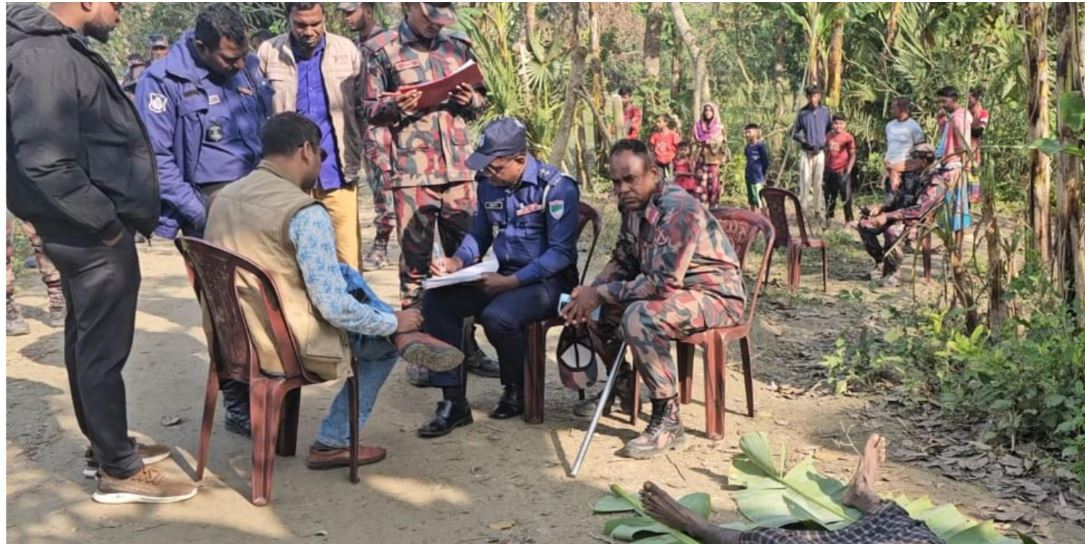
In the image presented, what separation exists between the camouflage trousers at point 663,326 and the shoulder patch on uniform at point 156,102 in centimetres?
227

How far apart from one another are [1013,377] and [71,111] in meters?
4.02

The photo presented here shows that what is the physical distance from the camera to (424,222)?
539 centimetres

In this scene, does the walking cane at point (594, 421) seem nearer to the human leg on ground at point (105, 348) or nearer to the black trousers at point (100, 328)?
the human leg on ground at point (105, 348)

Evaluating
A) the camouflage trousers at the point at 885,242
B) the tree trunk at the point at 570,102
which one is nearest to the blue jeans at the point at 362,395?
the tree trunk at the point at 570,102

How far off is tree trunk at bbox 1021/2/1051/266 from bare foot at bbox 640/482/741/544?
287cm

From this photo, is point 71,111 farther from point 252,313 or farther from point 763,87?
point 763,87

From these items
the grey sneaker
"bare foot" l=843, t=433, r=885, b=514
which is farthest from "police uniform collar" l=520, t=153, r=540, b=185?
the grey sneaker

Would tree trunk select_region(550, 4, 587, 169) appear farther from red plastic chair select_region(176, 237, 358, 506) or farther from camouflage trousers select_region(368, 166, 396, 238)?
red plastic chair select_region(176, 237, 358, 506)

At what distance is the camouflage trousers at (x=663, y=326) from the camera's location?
426 cm

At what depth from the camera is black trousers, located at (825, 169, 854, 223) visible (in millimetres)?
12602

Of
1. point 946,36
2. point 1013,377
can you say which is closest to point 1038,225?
point 1013,377

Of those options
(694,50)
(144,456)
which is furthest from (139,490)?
(694,50)

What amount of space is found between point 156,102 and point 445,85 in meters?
1.39

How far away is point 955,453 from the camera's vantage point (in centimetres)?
439
